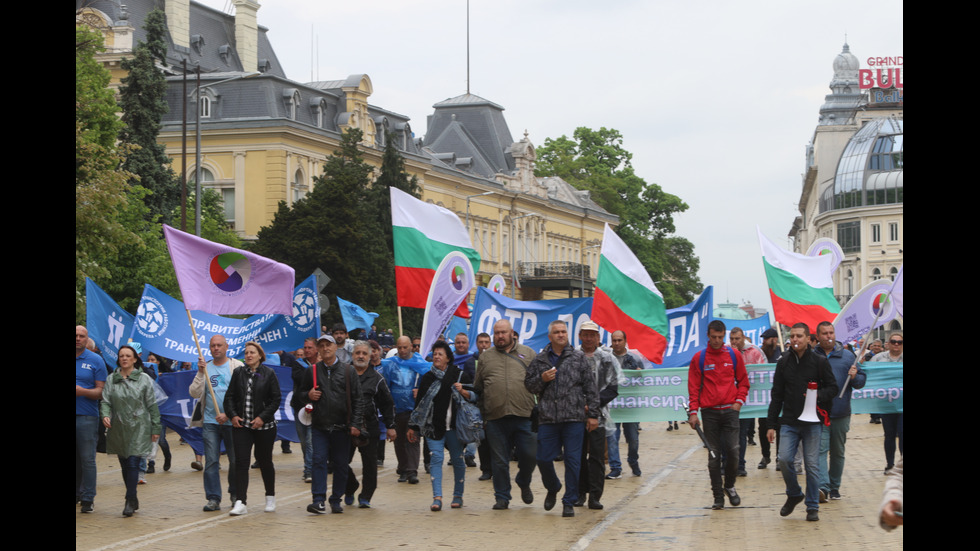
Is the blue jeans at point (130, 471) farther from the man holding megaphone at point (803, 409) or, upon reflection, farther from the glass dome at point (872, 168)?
the glass dome at point (872, 168)

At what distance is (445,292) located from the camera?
1681 cm

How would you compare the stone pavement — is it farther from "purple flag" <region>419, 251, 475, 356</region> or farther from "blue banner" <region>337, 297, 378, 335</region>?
"blue banner" <region>337, 297, 378, 335</region>

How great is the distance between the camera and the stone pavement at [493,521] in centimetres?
1105

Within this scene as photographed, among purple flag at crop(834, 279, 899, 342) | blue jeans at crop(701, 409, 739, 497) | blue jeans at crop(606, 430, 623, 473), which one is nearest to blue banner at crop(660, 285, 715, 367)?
purple flag at crop(834, 279, 899, 342)

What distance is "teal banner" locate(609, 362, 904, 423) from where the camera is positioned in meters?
16.9

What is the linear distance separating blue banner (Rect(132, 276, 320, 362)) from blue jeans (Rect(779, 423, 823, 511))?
602cm

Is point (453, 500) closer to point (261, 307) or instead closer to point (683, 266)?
point (261, 307)

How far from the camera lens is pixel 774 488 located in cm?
1521

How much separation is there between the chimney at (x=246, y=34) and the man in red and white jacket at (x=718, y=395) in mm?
58976

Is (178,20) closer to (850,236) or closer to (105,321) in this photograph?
(105,321)

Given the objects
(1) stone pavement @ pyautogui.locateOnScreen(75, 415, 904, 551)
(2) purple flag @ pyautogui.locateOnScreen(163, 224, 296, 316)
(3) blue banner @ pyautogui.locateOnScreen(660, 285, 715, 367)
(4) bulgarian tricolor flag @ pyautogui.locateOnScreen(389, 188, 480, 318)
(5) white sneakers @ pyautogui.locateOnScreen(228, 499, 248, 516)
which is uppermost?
(4) bulgarian tricolor flag @ pyautogui.locateOnScreen(389, 188, 480, 318)

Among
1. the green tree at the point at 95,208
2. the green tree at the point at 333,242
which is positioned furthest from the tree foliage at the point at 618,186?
the green tree at the point at 95,208

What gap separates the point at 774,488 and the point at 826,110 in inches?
5413

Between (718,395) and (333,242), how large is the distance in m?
34.6
